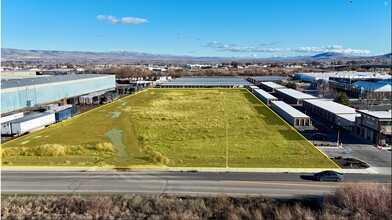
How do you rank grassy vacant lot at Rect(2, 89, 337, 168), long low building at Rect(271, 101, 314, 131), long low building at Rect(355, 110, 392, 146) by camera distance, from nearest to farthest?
grassy vacant lot at Rect(2, 89, 337, 168), long low building at Rect(355, 110, 392, 146), long low building at Rect(271, 101, 314, 131)

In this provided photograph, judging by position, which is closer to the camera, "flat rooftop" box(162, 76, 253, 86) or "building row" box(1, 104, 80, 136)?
"building row" box(1, 104, 80, 136)

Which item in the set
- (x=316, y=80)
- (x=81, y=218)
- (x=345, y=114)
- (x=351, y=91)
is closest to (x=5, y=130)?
(x=81, y=218)

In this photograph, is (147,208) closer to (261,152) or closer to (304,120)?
(261,152)

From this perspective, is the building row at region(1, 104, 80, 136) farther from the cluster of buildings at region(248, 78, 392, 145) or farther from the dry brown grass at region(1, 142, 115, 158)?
the cluster of buildings at region(248, 78, 392, 145)

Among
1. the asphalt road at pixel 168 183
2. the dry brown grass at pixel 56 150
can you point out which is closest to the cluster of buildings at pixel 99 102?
the dry brown grass at pixel 56 150

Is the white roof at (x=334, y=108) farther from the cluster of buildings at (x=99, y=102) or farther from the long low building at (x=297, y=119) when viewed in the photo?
the long low building at (x=297, y=119)

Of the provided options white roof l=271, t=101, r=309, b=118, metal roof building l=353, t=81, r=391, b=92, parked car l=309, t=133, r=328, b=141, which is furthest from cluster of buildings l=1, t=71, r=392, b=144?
parked car l=309, t=133, r=328, b=141
